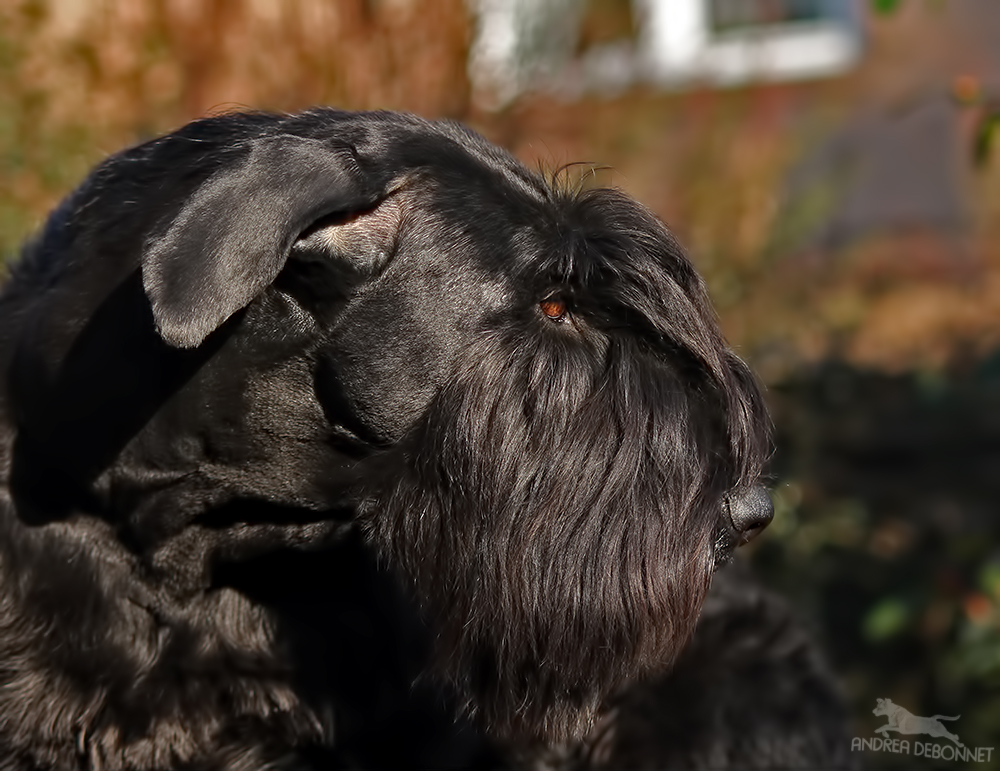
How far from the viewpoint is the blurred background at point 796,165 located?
452 cm

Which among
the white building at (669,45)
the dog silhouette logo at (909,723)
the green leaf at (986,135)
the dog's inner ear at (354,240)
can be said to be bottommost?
the dog silhouette logo at (909,723)

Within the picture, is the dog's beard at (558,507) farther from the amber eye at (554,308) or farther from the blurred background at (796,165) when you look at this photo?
the blurred background at (796,165)

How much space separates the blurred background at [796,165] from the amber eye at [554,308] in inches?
39.7

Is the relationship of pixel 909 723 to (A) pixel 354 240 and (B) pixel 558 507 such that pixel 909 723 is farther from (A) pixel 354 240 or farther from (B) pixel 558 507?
(A) pixel 354 240

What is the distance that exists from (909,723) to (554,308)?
227 centimetres

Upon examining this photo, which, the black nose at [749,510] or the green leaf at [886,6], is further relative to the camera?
the green leaf at [886,6]

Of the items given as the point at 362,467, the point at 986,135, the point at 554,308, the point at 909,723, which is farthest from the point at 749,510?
the point at 909,723

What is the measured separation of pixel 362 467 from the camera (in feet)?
8.04

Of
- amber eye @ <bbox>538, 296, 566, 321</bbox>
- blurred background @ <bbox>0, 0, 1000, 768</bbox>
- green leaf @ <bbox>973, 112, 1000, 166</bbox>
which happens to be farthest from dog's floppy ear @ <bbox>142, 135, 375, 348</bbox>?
green leaf @ <bbox>973, 112, 1000, 166</bbox>

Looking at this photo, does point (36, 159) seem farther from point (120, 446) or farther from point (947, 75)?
point (947, 75)

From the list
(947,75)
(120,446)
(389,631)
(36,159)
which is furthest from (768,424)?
(947,75)

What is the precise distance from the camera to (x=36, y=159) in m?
4.42

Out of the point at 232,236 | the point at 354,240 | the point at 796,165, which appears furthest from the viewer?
the point at 796,165

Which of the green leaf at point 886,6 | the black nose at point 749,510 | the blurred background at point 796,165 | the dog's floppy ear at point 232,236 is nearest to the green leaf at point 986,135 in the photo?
the blurred background at point 796,165
